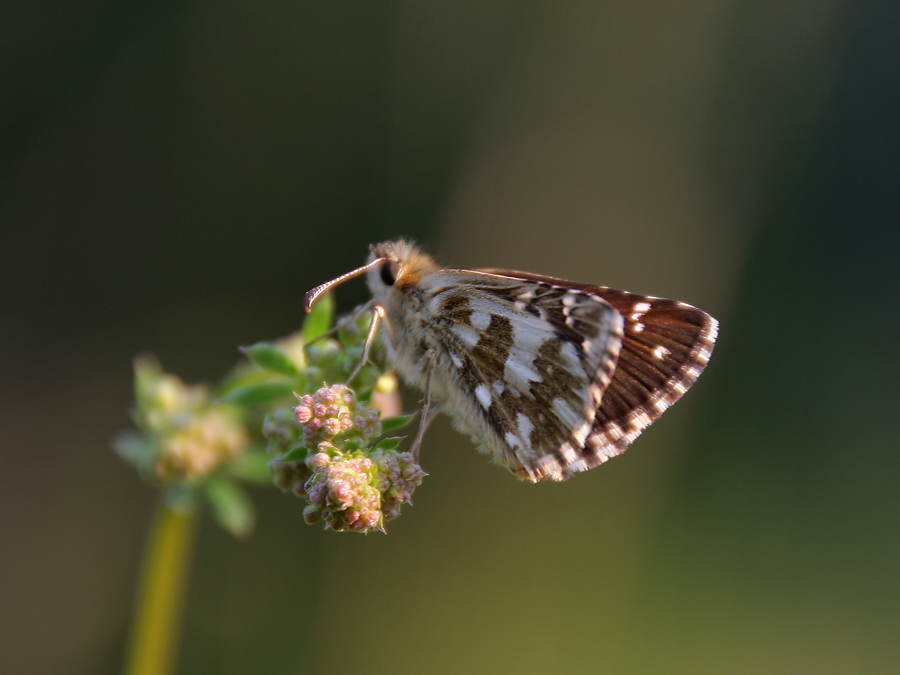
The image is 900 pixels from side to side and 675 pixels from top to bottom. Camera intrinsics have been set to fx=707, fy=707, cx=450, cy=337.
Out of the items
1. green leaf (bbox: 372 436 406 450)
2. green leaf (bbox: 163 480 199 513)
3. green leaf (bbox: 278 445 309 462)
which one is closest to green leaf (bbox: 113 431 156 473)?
green leaf (bbox: 163 480 199 513)

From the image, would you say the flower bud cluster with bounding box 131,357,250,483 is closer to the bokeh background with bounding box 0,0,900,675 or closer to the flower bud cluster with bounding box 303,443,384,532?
the flower bud cluster with bounding box 303,443,384,532

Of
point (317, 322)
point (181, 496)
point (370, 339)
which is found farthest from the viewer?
point (181, 496)

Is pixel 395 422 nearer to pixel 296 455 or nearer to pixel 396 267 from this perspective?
pixel 296 455

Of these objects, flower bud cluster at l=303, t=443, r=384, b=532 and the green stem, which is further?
the green stem

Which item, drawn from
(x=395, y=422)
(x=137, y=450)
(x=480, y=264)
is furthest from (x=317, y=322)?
(x=480, y=264)

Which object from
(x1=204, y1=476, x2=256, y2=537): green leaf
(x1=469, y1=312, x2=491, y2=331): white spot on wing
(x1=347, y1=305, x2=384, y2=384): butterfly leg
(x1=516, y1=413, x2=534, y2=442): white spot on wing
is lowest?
(x1=204, y1=476, x2=256, y2=537): green leaf

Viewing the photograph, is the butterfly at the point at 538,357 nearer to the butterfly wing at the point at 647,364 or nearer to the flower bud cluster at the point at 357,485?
the butterfly wing at the point at 647,364

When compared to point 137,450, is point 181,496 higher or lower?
lower
